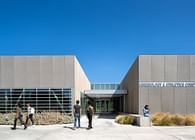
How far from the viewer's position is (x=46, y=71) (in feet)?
91.2

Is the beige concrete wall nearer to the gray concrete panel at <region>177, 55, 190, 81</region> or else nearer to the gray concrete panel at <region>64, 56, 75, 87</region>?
the gray concrete panel at <region>177, 55, 190, 81</region>

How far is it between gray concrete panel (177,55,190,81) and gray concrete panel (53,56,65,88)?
10.1 meters

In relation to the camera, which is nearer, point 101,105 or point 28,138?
point 28,138

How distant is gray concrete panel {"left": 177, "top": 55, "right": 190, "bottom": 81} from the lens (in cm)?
2648

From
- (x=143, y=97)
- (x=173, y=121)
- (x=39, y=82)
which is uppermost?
(x=39, y=82)

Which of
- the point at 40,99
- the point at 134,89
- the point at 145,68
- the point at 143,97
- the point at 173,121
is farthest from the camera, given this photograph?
the point at 134,89

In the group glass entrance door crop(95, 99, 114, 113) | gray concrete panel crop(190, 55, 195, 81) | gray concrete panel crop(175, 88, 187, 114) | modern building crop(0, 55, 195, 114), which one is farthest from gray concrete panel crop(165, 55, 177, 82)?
glass entrance door crop(95, 99, 114, 113)

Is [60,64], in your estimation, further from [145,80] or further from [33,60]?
[145,80]

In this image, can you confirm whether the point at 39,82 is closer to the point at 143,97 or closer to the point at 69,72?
the point at 69,72

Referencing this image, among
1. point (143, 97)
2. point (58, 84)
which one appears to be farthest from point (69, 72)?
point (143, 97)

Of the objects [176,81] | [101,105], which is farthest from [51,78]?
[101,105]

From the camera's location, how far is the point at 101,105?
64.9 meters

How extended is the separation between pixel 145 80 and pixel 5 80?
1255 cm

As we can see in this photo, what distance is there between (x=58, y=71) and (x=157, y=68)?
873 centimetres
